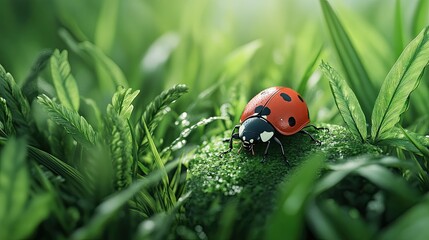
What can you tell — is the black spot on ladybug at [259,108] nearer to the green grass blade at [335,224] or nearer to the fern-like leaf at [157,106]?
the fern-like leaf at [157,106]

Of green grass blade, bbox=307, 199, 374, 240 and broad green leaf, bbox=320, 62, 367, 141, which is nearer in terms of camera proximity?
green grass blade, bbox=307, 199, 374, 240

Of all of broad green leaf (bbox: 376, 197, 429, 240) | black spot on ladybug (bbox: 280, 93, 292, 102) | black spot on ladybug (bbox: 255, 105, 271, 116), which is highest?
black spot on ladybug (bbox: 280, 93, 292, 102)

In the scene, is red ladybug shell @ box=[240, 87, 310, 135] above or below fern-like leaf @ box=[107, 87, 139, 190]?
below

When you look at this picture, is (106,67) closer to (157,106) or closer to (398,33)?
(157,106)

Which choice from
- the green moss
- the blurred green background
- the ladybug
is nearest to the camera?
the green moss

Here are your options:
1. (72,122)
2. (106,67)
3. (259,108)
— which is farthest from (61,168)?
(106,67)

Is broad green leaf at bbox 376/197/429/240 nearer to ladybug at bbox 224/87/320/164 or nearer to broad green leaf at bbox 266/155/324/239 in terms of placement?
broad green leaf at bbox 266/155/324/239

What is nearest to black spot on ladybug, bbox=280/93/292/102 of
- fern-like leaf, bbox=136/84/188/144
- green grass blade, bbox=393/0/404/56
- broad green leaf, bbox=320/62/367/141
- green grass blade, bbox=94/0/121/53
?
broad green leaf, bbox=320/62/367/141

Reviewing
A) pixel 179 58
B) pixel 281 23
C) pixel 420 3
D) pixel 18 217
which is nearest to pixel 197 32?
pixel 179 58
